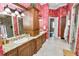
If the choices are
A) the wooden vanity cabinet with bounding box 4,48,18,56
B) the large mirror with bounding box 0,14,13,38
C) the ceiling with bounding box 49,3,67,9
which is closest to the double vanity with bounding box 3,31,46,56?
the wooden vanity cabinet with bounding box 4,48,18,56

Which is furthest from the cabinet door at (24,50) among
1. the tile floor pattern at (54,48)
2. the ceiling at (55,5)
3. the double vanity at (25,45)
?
the ceiling at (55,5)

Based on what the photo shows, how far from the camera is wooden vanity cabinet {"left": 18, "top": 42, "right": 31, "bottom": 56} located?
1652 mm

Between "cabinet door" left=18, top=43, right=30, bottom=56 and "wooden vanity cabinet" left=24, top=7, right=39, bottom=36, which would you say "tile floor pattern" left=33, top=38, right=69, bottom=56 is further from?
"wooden vanity cabinet" left=24, top=7, right=39, bottom=36

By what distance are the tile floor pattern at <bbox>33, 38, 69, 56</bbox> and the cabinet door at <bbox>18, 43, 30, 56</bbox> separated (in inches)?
6.1

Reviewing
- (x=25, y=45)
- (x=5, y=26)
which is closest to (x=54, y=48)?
(x=25, y=45)

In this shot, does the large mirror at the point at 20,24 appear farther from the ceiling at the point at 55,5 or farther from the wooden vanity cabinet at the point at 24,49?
the ceiling at the point at 55,5

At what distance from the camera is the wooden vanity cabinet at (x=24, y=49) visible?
65.0 inches

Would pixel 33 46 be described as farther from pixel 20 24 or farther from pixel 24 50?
pixel 20 24

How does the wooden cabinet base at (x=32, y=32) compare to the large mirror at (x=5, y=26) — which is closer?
the large mirror at (x=5, y=26)

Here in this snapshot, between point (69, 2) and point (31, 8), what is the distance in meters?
0.53

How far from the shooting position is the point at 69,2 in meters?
1.68

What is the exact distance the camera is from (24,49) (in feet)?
5.51

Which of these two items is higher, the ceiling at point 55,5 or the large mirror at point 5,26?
the ceiling at point 55,5

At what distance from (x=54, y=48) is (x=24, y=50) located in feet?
1.40
